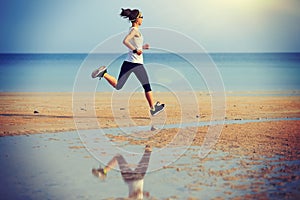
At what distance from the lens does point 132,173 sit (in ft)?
19.7

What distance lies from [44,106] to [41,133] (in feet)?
14.4

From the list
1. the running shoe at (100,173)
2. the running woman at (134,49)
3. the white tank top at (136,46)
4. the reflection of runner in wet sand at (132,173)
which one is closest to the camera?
the reflection of runner in wet sand at (132,173)

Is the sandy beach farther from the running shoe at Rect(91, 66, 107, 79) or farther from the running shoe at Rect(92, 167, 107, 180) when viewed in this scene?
the running shoe at Rect(91, 66, 107, 79)

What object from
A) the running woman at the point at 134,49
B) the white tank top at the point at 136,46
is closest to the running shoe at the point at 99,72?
the running woman at the point at 134,49

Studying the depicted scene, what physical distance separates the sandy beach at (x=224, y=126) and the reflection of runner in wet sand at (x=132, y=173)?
506mm

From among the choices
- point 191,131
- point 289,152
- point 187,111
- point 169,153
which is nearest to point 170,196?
point 169,153

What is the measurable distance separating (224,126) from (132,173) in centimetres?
399

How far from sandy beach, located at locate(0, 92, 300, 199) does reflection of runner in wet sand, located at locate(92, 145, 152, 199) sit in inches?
19.9

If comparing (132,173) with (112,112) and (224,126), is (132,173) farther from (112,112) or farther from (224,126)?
(112,112)

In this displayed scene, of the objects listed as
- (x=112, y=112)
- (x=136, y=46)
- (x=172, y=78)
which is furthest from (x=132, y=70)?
(x=172, y=78)

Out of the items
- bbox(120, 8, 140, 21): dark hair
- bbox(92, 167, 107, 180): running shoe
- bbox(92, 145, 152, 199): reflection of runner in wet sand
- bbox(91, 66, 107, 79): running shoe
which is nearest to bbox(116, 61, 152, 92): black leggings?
bbox(91, 66, 107, 79): running shoe

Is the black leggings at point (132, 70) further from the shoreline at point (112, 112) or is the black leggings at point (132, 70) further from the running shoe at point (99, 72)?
the shoreline at point (112, 112)

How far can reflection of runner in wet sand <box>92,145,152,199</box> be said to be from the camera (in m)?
5.19

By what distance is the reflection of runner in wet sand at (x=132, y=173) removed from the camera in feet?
17.0
